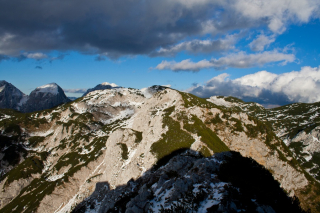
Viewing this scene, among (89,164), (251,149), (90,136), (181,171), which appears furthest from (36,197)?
(251,149)

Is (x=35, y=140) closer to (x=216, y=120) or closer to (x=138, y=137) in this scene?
(x=138, y=137)

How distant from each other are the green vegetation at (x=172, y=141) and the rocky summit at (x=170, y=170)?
1.44 ft

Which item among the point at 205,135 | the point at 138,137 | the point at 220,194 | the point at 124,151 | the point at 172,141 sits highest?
the point at 205,135

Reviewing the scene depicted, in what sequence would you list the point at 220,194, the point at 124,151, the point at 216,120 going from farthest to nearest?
the point at 216,120 < the point at 124,151 < the point at 220,194

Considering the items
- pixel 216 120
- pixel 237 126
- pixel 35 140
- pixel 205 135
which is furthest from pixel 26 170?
pixel 237 126

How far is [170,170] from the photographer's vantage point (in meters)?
52.1

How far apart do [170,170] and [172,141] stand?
20235 millimetres

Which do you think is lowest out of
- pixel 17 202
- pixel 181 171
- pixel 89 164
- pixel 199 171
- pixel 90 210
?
pixel 17 202

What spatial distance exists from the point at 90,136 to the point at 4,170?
72325 mm

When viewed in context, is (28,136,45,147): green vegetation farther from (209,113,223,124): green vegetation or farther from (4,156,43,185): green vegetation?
(209,113,223,124): green vegetation

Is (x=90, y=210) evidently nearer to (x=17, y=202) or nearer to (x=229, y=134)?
(x=17, y=202)

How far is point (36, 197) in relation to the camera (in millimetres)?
89125

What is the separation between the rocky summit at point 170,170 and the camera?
89.7 ft

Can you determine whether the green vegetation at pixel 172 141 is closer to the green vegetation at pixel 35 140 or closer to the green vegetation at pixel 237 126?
the green vegetation at pixel 237 126
